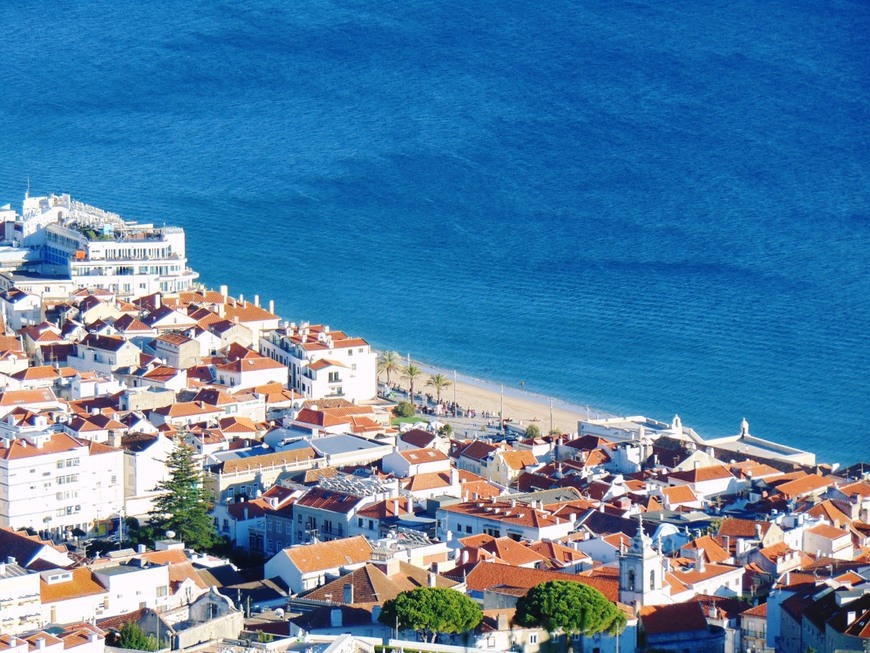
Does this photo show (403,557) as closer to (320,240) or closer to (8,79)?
(320,240)

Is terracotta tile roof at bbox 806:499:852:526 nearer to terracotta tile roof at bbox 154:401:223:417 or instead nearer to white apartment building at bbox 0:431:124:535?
white apartment building at bbox 0:431:124:535

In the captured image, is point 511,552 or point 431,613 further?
point 511,552

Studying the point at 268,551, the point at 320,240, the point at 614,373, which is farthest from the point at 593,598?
the point at 320,240

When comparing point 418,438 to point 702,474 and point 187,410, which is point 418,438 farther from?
point 702,474

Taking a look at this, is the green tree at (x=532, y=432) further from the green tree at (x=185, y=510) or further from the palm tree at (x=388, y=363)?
the green tree at (x=185, y=510)

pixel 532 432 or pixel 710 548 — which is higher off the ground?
pixel 532 432

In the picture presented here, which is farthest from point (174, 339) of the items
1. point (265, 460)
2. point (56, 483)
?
point (56, 483)

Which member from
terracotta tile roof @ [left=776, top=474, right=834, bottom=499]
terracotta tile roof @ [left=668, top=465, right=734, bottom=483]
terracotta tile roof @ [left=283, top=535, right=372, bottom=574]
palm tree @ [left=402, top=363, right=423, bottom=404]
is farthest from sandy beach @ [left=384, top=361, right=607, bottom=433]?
terracotta tile roof @ [left=283, top=535, right=372, bottom=574]
